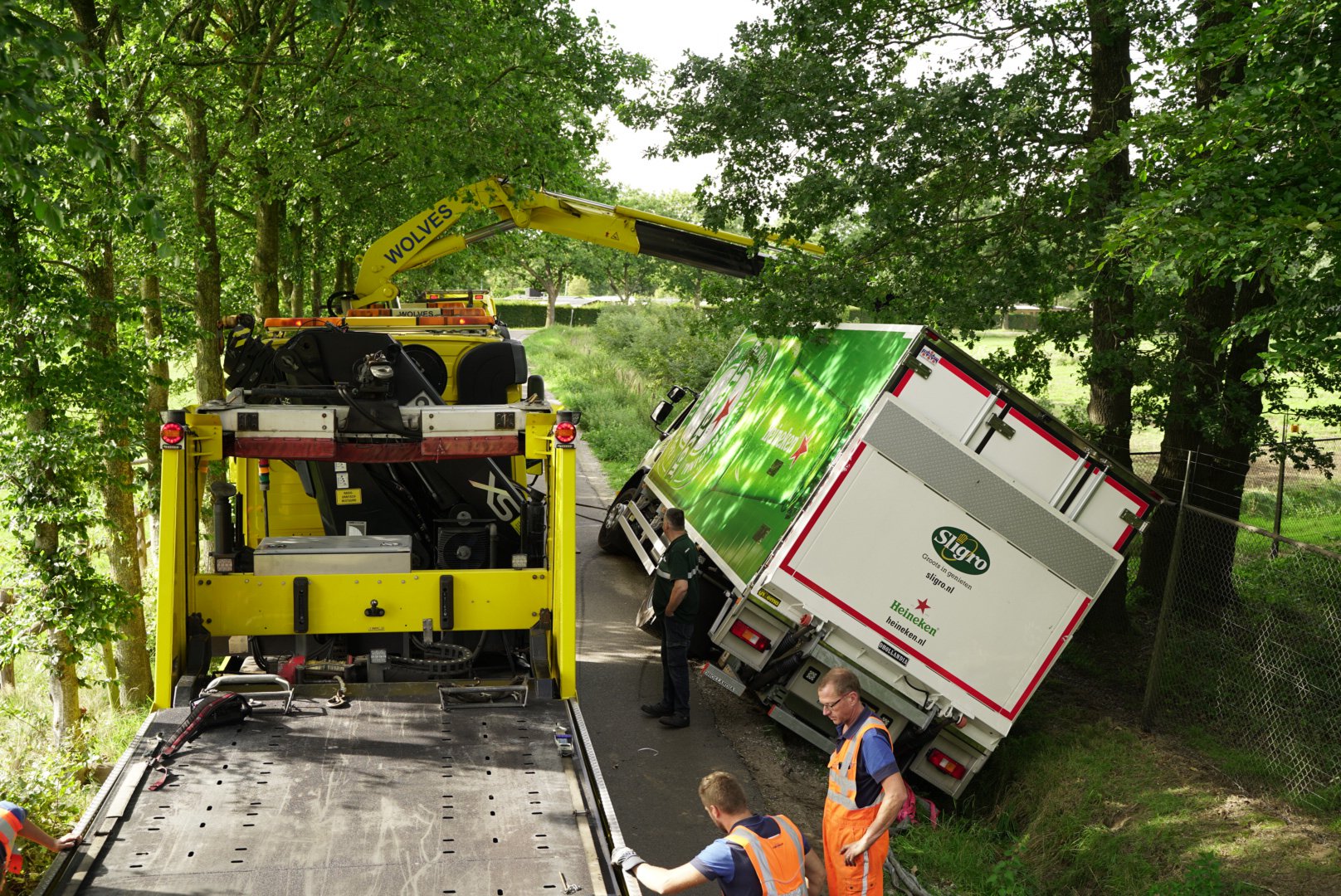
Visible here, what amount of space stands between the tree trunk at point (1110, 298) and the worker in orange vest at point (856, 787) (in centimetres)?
507

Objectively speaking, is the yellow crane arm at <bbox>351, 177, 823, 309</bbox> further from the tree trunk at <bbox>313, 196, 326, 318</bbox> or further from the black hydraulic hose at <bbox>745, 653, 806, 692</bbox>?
the black hydraulic hose at <bbox>745, 653, 806, 692</bbox>

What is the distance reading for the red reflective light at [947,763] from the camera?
25.0 feet

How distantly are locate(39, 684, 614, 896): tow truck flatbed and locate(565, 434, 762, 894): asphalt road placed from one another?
1.54 m

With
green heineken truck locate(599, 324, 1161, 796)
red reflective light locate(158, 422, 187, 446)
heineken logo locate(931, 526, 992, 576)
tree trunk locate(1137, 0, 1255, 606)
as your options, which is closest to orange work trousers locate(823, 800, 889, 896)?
green heineken truck locate(599, 324, 1161, 796)

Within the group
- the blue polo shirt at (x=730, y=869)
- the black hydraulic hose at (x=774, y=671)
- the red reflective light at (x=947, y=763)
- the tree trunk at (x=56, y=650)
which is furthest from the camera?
the tree trunk at (x=56, y=650)

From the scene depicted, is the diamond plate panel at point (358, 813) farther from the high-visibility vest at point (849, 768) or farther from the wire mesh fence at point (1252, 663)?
the wire mesh fence at point (1252, 663)

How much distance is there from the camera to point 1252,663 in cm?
852

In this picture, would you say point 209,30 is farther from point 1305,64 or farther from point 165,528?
point 1305,64

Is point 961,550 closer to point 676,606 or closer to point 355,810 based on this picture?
point 676,606

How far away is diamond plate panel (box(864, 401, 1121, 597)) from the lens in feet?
24.5

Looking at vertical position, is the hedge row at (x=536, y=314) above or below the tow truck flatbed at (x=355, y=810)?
below

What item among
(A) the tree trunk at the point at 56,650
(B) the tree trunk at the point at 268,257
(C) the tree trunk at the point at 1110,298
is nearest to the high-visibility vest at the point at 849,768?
(C) the tree trunk at the point at 1110,298

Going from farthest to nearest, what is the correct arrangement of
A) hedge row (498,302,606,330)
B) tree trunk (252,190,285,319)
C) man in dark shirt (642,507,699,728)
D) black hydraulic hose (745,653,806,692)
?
hedge row (498,302,606,330), tree trunk (252,190,285,319), man in dark shirt (642,507,699,728), black hydraulic hose (745,653,806,692)

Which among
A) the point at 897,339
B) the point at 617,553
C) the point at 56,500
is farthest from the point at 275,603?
the point at 617,553
